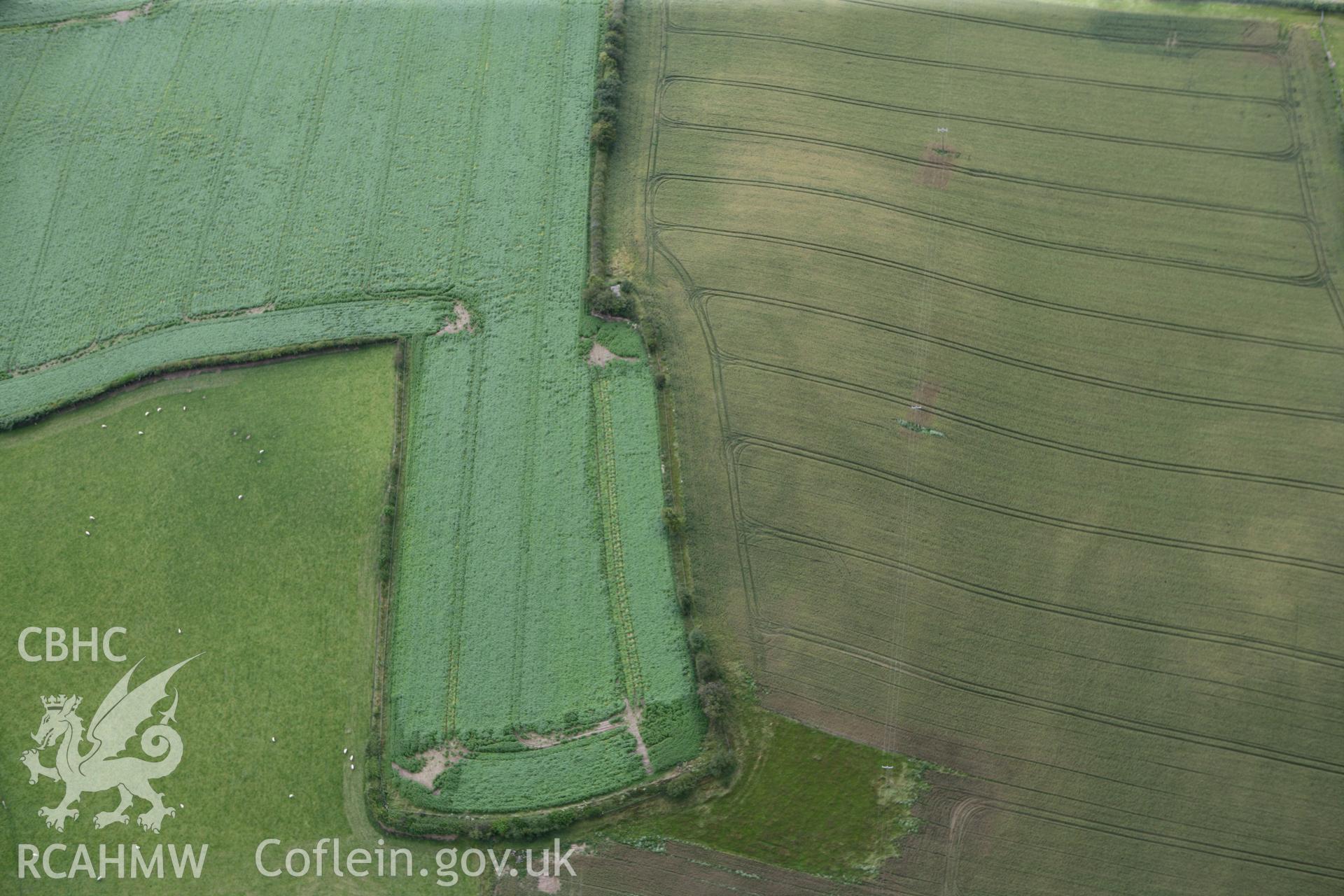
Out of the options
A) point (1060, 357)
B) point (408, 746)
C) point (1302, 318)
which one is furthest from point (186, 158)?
point (1302, 318)

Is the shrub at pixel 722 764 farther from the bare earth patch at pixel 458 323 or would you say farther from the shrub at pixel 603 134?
the shrub at pixel 603 134

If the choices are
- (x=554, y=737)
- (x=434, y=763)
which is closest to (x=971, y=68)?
(x=554, y=737)

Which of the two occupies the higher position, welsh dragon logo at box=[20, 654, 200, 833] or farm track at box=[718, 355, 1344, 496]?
farm track at box=[718, 355, 1344, 496]

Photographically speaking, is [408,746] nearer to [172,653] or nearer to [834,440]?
[172,653]

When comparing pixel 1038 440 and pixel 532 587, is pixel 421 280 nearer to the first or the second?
pixel 532 587

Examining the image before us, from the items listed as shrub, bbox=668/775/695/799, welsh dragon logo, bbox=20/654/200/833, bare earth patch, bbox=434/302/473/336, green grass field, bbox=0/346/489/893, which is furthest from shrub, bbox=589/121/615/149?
shrub, bbox=668/775/695/799

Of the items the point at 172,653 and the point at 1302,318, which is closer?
the point at 172,653

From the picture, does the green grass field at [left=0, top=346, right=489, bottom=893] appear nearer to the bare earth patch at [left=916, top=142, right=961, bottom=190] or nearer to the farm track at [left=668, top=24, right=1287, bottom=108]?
the farm track at [left=668, top=24, right=1287, bottom=108]
